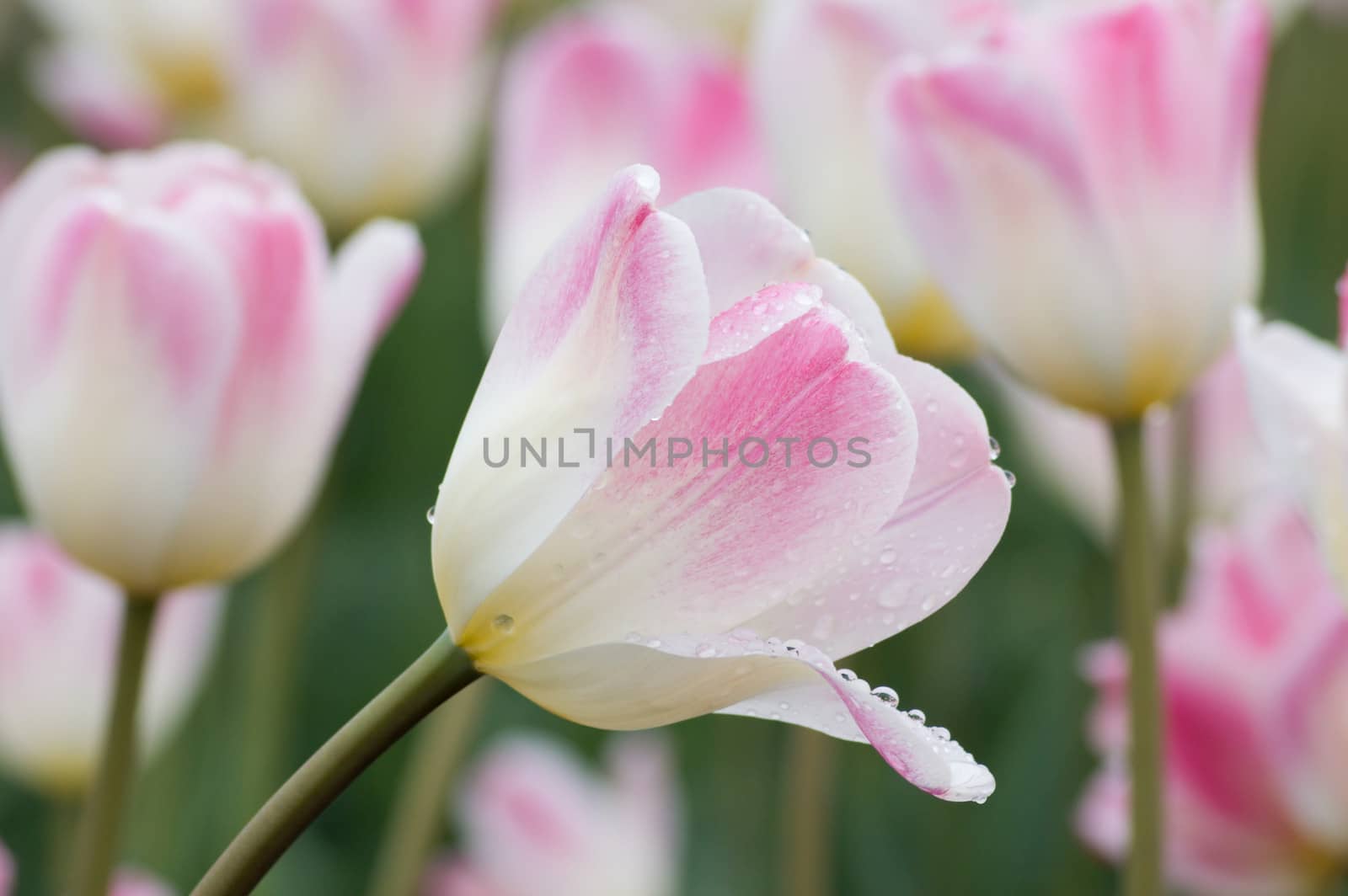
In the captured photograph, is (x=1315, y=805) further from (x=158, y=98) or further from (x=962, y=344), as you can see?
(x=158, y=98)

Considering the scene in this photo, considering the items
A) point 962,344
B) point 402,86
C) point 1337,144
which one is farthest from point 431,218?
point 962,344

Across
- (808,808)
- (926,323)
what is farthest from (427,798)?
(926,323)

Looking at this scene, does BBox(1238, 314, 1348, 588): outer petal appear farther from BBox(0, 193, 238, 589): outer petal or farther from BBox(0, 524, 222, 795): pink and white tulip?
BBox(0, 524, 222, 795): pink and white tulip

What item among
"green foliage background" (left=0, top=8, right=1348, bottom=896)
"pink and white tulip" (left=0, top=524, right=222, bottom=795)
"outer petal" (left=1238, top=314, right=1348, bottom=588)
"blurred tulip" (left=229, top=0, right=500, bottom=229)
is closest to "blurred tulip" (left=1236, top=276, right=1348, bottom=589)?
"outer petal" (left=1238, top=314, right=1348, bottom=588)

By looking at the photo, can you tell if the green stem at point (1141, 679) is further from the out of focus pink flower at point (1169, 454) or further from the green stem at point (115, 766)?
the out of focus pink flower at point (1169, 454)

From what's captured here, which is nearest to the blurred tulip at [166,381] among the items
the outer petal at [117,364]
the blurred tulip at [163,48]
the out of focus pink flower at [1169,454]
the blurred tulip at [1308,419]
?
the outer petal at [117,364]
